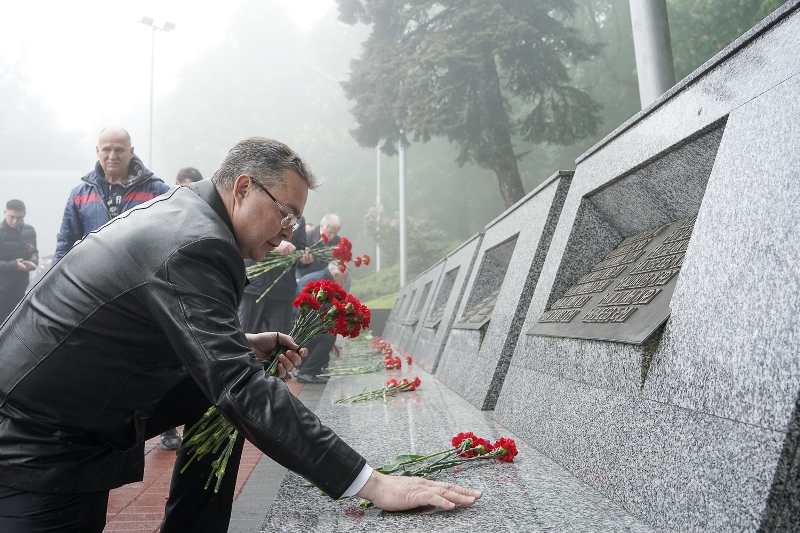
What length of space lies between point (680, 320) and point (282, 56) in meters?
76.0

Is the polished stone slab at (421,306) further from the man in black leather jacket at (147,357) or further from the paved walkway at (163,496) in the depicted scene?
the man in black leather jacket at (147,357)

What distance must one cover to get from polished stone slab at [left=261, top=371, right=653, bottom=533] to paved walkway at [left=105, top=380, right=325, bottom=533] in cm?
53

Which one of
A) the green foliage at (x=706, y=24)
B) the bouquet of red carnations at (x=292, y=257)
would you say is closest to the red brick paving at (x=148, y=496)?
the bouquet of red carnations at (x=292, y=257)

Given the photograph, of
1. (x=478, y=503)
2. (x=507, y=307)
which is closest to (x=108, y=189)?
(x=507, y=307)

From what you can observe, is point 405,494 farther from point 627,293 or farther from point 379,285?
point 379,285

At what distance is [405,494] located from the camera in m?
2.03

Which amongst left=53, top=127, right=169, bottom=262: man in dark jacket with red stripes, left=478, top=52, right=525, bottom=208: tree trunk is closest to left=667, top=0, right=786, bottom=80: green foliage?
left=478, top=52, right=525, bottom=208: tree trunk

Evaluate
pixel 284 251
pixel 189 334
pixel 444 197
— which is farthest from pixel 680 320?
pixel 444 197

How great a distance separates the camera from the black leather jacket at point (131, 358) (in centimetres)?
186

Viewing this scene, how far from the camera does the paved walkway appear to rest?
3.12 meters

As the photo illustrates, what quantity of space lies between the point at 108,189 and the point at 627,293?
12.0 feet

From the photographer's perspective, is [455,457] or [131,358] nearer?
[131,358]

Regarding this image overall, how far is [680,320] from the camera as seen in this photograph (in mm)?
2064

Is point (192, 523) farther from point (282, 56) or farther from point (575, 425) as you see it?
point (282, 56)
